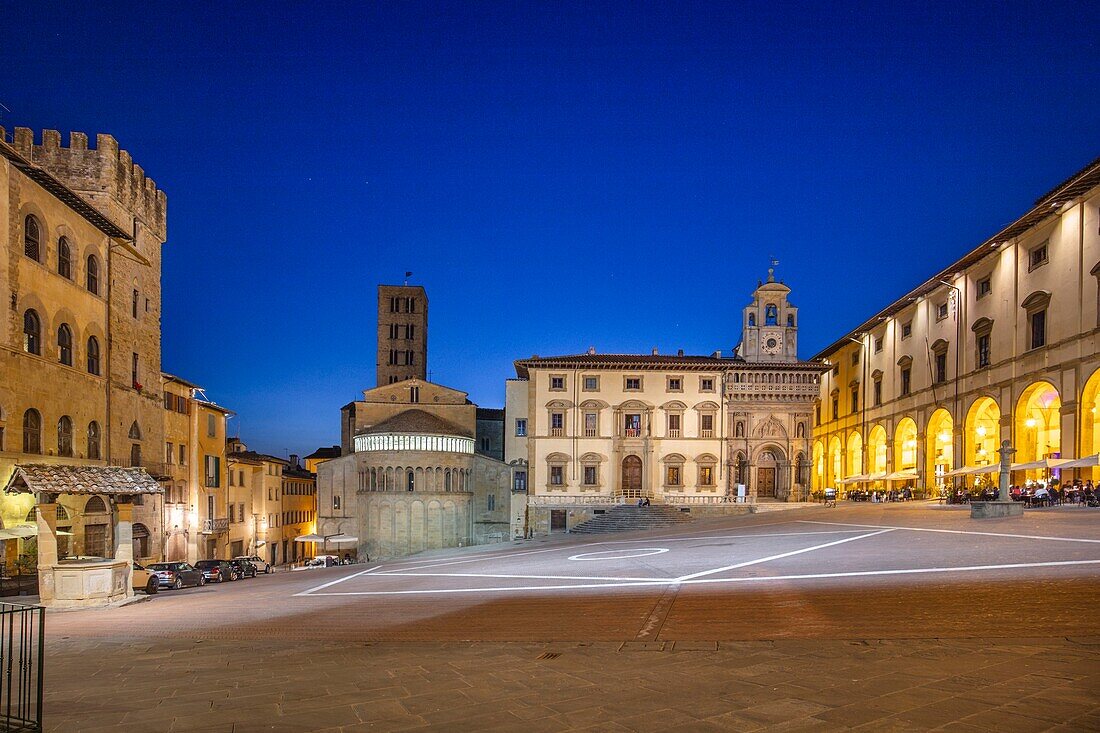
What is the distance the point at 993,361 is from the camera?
37.8m

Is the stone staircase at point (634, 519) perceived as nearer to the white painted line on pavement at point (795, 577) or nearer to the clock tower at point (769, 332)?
the clock tower at point (769, 332)

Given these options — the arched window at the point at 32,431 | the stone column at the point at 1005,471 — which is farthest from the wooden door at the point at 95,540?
the stone column at the point at 1005,471

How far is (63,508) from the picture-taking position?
26688 millimetres

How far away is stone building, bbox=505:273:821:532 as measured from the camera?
51312 mm

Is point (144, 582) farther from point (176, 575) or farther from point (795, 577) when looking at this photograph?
point (795, 577)

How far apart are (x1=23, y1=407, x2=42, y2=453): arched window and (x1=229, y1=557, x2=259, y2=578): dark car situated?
14.2m

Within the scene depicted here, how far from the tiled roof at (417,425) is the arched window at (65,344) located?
3011 centimetres

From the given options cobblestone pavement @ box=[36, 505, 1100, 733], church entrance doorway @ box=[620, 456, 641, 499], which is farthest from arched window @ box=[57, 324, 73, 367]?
church entrance doorway @ box=[620, 456, 641, 499]

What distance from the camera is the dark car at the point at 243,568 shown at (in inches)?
1435

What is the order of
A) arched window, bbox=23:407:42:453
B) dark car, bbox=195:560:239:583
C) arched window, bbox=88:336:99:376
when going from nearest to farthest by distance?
arched window, bbox=23:407:42:453, arched window, bbox=88:336:99:376, dark car, bbox=195:560:239:583

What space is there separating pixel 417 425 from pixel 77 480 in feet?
110

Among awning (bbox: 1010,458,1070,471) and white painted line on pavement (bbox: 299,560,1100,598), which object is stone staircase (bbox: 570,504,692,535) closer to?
awning (bbox: 1010,458,1070,471)

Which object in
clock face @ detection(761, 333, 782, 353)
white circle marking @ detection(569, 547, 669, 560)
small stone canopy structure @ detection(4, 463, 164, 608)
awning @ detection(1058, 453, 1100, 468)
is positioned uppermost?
clock face @ detection(761, 333, 782, 353)

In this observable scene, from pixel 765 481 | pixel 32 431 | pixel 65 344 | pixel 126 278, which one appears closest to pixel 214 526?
pixel 126 278
